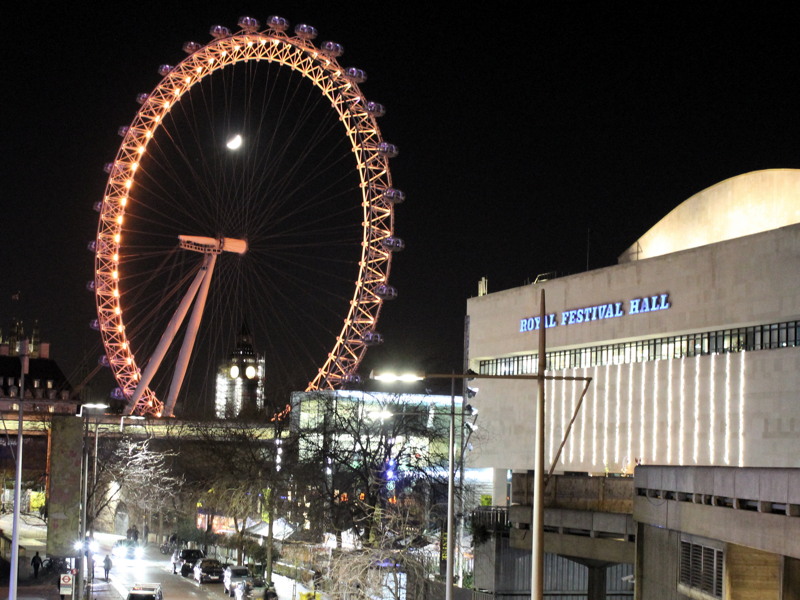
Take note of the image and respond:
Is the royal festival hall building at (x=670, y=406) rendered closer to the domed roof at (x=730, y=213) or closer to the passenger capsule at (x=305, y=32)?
the domed roof at (x=730, y=213)

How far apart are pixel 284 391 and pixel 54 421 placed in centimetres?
3044

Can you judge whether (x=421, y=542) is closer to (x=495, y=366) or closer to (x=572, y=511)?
(x=572, y=511)

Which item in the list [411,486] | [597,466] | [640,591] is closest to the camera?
[640,591]

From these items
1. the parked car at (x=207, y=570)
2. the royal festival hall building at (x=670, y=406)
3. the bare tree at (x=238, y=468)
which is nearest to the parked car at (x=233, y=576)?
the bare tree at (x=238, y=468)

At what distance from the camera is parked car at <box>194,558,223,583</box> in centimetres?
5925

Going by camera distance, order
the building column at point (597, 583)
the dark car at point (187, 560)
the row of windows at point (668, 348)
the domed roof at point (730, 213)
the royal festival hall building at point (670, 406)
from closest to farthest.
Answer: the royal festival hall building at point (670, 406), the building column at point (597, 583), the row of windows at point (668, 348), the domed roof at point (730, 213), the dark car at point (187, 560)

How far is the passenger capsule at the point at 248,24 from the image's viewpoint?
208 ft

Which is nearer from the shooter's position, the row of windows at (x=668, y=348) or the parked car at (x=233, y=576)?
the row of windows at (x=668, y=348)

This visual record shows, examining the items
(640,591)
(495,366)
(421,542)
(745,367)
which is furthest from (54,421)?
(495,366)

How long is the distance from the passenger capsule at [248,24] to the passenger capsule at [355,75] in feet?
17.8

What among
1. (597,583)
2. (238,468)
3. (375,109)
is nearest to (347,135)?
(375,109)

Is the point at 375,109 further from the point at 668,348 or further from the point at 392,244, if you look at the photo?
the point at 668,348

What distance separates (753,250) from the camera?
5106cm

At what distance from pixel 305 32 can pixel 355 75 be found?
350 cm
